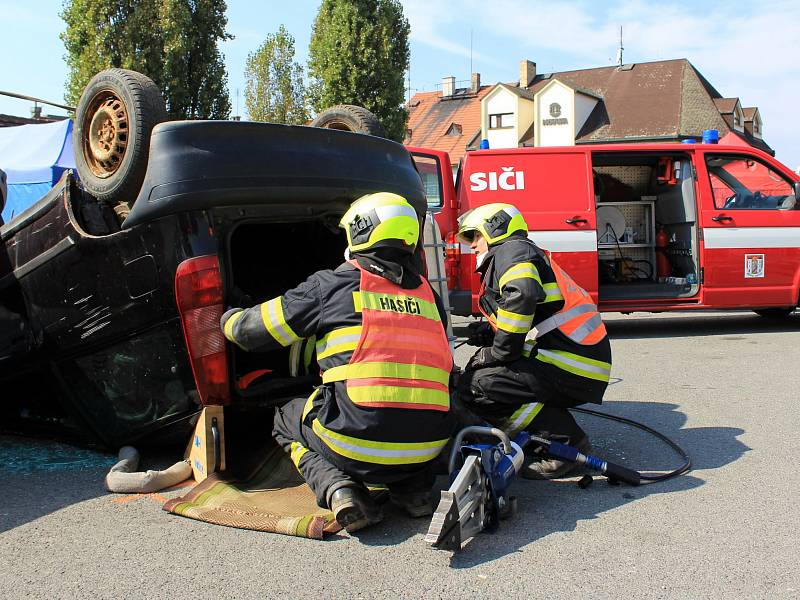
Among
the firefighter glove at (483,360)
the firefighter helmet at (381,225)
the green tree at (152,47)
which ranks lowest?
the firefighter glove at (483,360)

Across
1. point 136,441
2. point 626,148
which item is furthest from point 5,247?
point 626,148

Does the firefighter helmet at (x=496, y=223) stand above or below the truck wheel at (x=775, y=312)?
above

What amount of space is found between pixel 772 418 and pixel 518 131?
40.2 m

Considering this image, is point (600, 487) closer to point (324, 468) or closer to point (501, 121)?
point (324, 468)

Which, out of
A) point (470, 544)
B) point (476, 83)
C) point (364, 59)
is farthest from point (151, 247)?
point (476, 83)

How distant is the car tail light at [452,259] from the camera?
845cm

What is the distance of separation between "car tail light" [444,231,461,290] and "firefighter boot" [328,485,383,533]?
17.5 ft

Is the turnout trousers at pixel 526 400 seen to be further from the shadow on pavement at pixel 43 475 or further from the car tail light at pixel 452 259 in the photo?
the car tail light at pixel 452 259

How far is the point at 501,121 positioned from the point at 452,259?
37698 millimetres

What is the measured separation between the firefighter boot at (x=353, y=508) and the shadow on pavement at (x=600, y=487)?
7 centimetres

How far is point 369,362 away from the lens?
3188 mm

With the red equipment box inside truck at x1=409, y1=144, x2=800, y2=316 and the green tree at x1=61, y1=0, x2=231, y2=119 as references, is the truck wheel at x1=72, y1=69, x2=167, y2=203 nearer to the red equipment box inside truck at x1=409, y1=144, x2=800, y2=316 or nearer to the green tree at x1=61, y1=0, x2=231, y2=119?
the red equipment box inside truck at x1=409, y1=144, x2=800, y2=316

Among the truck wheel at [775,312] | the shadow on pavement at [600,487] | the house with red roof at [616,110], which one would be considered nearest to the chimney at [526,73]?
the house with red roof at [616,110]

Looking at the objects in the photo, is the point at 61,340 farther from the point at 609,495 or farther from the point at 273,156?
the point at 609,495
